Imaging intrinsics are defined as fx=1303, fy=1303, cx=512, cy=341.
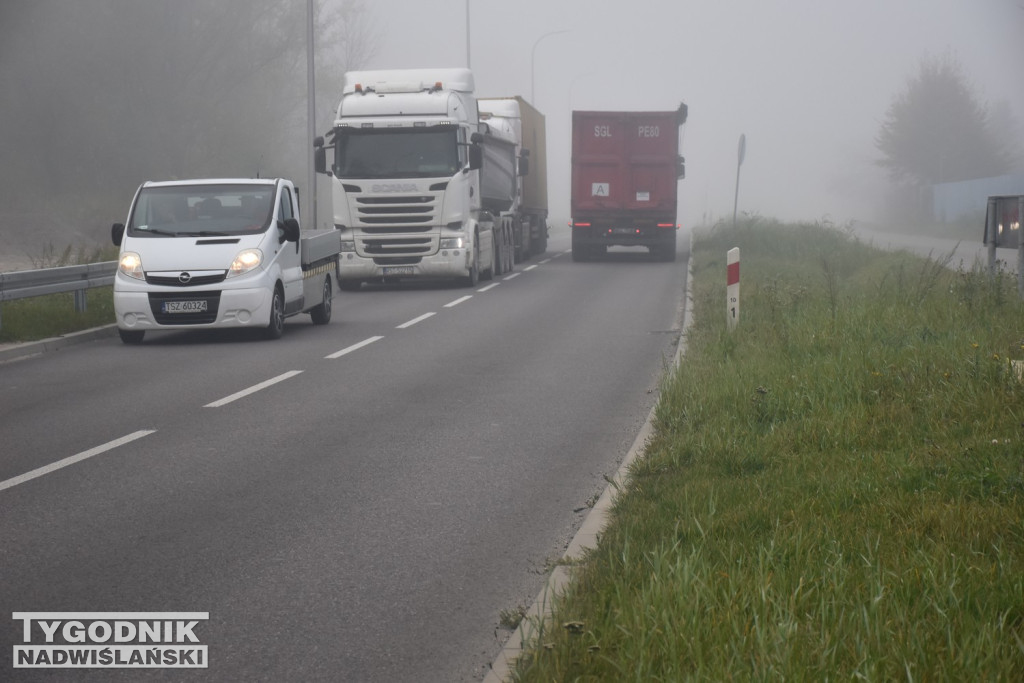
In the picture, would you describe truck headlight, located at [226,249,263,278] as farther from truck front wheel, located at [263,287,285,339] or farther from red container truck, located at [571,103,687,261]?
red container truck, located at [571,103,687,261]

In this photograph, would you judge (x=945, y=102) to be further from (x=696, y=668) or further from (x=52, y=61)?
(x=696, y=668)

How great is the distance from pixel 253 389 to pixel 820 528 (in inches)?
269

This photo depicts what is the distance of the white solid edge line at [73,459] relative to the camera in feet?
24.4

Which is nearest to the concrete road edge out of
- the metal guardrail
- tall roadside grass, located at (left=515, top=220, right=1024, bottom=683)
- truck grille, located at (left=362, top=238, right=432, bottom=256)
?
tall roadside grass, located at (left=515, top=220, right=1024, bottom=683)

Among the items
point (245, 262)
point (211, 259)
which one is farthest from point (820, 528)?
point (211, 259)

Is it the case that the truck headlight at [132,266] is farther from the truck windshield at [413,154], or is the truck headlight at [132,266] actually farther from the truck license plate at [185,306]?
the truck windshield at [413,154]

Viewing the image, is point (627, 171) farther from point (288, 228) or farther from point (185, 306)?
point (185, 306)

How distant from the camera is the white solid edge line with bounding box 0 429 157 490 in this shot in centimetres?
744

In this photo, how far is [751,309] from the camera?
49.9ft

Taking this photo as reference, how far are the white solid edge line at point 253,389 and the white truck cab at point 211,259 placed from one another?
2.98 meters

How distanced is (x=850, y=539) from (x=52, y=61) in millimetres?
42145

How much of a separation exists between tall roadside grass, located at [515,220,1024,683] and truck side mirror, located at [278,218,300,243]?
6727mm

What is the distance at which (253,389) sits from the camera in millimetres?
11180

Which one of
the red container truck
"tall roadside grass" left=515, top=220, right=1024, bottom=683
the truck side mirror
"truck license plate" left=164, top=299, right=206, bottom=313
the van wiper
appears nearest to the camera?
"tall roadside grass" left=515, top=220, right=1024, bottom=683
